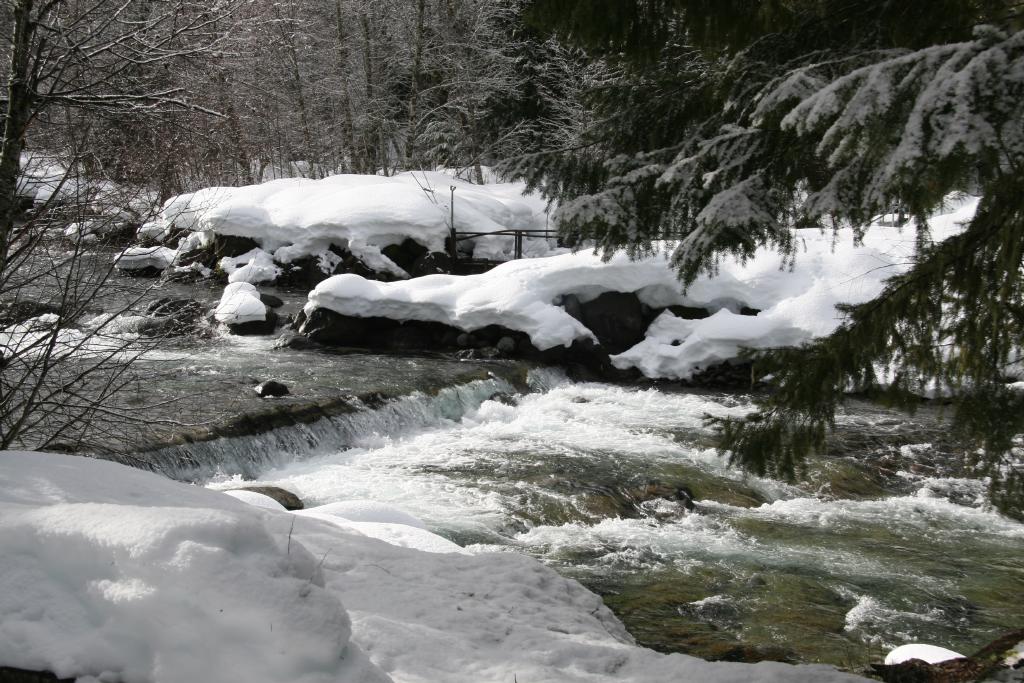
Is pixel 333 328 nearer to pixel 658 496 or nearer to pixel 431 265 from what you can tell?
pixel 431 265

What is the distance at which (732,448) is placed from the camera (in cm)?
384

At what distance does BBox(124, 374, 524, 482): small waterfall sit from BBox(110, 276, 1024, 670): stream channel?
2 cm

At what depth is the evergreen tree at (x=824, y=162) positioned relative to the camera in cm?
256

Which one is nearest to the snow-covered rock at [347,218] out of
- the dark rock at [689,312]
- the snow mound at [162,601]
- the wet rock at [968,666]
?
the dark rock at [689,312]

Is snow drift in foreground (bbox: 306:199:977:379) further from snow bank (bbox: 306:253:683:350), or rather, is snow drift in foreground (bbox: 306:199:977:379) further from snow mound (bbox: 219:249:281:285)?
snow mound (bbox: 219:249:281:285)

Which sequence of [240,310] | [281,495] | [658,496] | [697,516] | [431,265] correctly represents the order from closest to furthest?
[281,495] < [697,516] < [658,496] < [240,310] < [431,265]

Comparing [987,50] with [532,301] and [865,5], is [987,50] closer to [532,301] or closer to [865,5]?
Result: [865,5]

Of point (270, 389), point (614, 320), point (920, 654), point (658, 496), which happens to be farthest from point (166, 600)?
point (614, 320)

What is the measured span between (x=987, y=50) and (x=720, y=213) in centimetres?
122

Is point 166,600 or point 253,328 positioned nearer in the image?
point 166,600

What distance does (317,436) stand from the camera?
9797 millimetres

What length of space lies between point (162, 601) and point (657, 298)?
13.1 metres

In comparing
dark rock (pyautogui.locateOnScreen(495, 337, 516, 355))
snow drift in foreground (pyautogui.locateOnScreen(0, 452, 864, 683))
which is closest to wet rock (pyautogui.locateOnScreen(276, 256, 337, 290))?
dark rock (pyautogui.locateOnScreen(495, 337, 516, 355))

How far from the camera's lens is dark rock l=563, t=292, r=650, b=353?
14.5 metres
